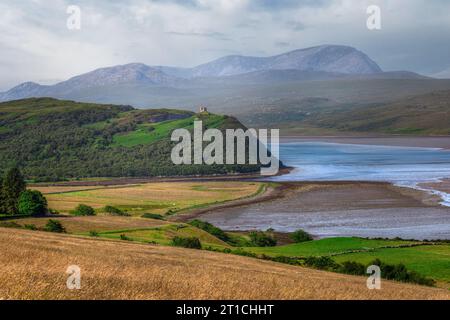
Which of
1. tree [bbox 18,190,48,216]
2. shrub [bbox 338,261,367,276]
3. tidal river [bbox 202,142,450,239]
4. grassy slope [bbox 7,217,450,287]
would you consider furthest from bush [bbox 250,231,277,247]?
tree [bbox 18,190,48,216]

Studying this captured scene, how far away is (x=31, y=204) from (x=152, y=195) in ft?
157

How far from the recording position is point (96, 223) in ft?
248

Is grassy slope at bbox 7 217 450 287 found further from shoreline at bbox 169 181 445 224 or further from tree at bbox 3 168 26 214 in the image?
shoreline at bbox 169 181 445 224

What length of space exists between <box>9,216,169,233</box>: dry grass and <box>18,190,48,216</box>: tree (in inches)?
211

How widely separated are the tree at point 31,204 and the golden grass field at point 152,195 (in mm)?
14149

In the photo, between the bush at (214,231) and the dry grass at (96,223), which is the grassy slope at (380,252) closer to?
the bush at (214,231)

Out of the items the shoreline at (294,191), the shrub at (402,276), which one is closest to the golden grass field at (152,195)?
the shoreline at (294,191)

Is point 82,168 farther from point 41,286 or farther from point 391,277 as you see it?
point 41,286

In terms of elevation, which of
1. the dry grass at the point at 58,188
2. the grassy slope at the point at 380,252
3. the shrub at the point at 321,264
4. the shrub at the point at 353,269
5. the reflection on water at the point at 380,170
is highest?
the reflection on water at the point at 380,170

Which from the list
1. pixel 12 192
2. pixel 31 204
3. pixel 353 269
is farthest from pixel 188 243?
pixel 12 192

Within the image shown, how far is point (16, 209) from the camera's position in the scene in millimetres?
84250

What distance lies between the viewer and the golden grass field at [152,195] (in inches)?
4400

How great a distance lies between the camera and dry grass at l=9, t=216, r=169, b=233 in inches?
2819

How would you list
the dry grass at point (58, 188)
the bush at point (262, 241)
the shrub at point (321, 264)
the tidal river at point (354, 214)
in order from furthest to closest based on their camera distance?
the dry grass at point (58, 188), the tidal river at point (354, 214), the bush at point (262, 241), the shrub at point (321, 264)
